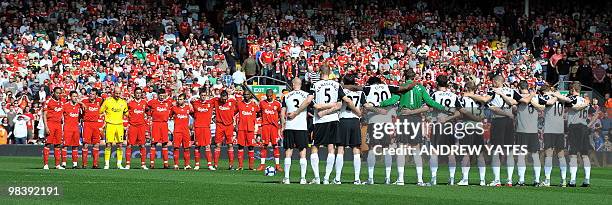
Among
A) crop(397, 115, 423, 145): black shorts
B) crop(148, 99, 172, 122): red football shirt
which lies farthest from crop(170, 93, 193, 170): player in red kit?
crop(397, 115, 423, 145): black shorts

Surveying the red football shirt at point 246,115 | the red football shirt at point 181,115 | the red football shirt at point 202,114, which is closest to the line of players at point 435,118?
the red football shirt at point 246,115

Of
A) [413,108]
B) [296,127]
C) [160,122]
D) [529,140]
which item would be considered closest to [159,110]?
[160,122]

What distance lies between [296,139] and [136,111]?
8319 millimetres

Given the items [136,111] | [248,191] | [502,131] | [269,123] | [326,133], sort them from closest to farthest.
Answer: [248,191]
[326,133]
[502,131]
[136,111]
[269,123]

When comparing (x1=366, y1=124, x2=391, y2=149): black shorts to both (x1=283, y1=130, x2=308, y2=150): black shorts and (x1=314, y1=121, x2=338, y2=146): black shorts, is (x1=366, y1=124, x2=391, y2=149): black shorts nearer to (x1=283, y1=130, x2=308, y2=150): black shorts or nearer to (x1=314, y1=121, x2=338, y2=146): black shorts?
(x1=314, y1=121, x2=338, y2=146): black shorts

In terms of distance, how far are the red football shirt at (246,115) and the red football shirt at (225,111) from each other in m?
0.20

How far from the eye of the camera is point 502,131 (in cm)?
2325

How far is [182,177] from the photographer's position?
2605cm

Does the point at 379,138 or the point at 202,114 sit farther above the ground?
the point at 202,114

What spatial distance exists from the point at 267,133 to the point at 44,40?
13.8 m

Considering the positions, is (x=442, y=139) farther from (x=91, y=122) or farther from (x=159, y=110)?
(x=91, y=122)

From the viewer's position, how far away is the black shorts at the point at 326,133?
2277cm

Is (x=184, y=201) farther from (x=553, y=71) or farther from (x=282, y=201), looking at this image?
(x=553, y=71)

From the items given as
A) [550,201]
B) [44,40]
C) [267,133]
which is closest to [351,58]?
[44,40]
